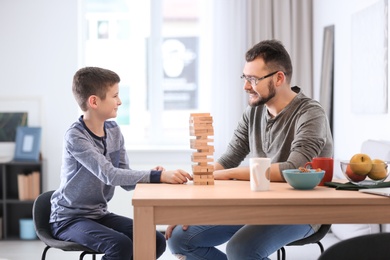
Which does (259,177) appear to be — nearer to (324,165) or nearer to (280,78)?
(324,165)

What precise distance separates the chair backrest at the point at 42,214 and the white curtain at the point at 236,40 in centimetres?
309

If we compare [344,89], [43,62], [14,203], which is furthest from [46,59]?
[344,89]

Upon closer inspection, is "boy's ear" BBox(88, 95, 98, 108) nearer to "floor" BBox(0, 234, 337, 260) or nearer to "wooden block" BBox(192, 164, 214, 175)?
"wooden block" BBox(192, 164, 214, 175)

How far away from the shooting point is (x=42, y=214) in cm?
303

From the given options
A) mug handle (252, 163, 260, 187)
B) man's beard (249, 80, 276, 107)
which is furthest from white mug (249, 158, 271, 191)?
man's beard (249, 80, 276, 107)

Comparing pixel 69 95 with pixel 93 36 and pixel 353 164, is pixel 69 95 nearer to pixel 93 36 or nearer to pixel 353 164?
pixel 93 36

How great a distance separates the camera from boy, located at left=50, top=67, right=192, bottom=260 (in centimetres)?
272

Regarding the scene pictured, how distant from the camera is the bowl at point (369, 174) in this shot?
8.21 feet

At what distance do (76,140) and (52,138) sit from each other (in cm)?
320

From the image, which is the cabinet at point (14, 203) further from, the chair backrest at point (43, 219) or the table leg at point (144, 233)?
the table leg at point (144, 233)

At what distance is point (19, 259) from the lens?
4.96 metres

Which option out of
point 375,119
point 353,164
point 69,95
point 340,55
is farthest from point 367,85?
point 69,95

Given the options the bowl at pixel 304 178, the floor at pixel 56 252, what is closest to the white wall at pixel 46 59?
the floor at pixel 56 252

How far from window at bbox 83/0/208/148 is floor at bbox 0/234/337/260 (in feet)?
4.50
